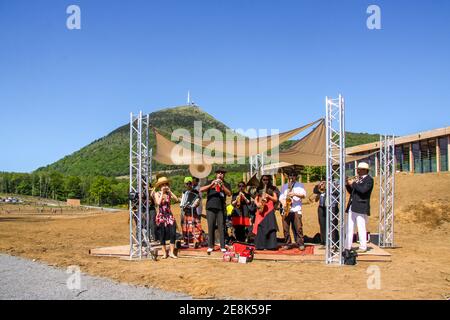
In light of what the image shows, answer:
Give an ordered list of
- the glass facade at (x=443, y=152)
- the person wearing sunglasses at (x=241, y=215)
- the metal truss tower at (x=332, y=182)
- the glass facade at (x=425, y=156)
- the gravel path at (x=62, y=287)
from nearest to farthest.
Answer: the gravel path at (x=62, y=287) < the metal truss tower at (x=332, y=182) < the person wearing sunglasses at (x=241, y=215) < the glass facade at (x=443, y=152) < the glass facade at (x=425, y=156)

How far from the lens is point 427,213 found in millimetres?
19047

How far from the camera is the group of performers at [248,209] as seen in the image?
9125mm

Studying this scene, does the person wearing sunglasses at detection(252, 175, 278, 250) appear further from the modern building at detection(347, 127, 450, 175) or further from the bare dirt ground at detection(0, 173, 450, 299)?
the modern building at detection(347, 127, 450, 175)

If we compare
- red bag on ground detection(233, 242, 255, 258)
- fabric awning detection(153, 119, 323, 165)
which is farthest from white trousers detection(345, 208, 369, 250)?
fabric awning detection(153, 119, 323, 165)

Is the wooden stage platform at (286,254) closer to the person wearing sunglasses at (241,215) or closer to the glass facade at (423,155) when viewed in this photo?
the person wearing sunglasses at (241,215)

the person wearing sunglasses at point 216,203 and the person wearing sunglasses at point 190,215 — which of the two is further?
the person wearing sunglasses at point 190,215

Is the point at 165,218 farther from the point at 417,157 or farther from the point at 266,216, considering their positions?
the point at 417,157

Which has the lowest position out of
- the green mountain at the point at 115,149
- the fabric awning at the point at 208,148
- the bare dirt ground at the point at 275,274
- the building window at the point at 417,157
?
the bare dirt ground at the point at 275,274

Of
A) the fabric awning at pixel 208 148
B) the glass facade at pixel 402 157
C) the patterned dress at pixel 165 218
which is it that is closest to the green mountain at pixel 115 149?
the glass facade at pixel 402 157

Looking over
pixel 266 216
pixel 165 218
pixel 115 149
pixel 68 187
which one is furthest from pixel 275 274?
pixel 115 149

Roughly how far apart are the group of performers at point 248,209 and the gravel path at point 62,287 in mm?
2270

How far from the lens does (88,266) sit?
881 centimetres
